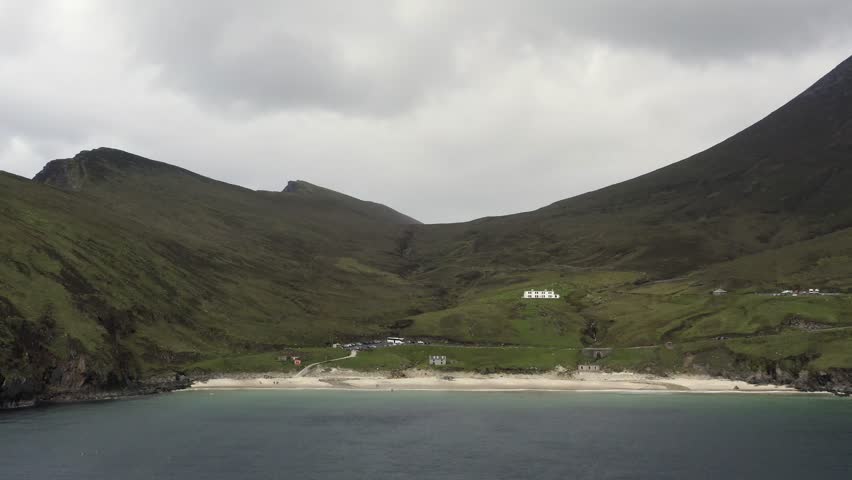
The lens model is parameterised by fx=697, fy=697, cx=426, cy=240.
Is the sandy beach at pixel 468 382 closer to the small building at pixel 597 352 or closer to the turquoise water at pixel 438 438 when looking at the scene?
the small building at pixel 597 352

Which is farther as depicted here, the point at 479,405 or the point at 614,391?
the point at 614,391

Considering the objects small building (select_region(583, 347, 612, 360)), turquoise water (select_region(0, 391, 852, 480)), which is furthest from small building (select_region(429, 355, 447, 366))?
small building (select_region(583, 347, 612, 360))

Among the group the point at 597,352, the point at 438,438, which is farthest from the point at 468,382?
the point at 438,438

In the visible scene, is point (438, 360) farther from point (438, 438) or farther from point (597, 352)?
point (438, 438)

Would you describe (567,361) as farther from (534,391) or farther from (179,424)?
(179,424)

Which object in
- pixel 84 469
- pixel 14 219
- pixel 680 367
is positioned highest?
pixel 14 219

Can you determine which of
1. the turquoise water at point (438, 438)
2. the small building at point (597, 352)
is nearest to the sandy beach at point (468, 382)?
the small building at point (597, 352)

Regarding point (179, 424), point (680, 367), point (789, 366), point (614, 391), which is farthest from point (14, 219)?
point (789, 366)
